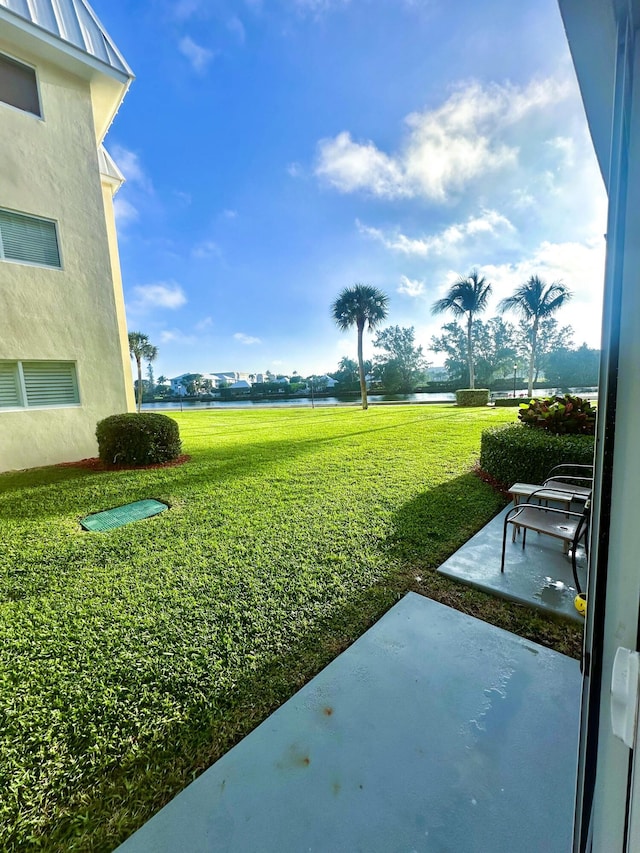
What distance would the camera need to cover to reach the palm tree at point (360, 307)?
22391mm

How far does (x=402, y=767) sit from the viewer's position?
4.83 feet

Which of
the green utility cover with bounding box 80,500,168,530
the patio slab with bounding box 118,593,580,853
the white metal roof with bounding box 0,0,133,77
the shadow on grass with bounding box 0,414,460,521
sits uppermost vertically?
the white metal roof with bounding box 0,0,133,77

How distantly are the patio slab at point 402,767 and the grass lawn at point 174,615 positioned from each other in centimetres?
16

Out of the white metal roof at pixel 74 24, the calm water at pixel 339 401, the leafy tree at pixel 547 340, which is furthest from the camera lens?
the calm water at pixel 339 401

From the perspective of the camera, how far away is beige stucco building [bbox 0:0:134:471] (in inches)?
248

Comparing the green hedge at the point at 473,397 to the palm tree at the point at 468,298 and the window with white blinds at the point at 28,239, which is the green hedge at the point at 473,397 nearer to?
the palm tree at the point at 468,298

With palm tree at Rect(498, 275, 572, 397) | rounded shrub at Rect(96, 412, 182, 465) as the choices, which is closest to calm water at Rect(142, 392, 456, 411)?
palm tree at Rect(498, 275, 572, 397)

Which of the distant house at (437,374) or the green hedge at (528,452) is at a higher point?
the distant house at (437,374)

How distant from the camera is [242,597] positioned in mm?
2641

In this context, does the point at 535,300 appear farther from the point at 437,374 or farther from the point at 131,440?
the point at 131,440

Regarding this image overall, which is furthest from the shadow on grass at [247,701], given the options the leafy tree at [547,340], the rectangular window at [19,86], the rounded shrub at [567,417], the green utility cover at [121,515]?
the leafy tree at [547,340]

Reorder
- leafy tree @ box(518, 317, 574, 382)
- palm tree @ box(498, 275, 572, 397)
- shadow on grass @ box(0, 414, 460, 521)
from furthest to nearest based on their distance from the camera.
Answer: leafy tree @ box(518, 317, 574, 382) → palm tree @ box(498, 275, 572, 397) → shadow on grass @ box(0, 414, 460, 521)

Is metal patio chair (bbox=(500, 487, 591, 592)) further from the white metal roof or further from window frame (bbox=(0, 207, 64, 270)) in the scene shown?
the white metal roof

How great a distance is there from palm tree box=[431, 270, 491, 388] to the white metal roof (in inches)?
861
